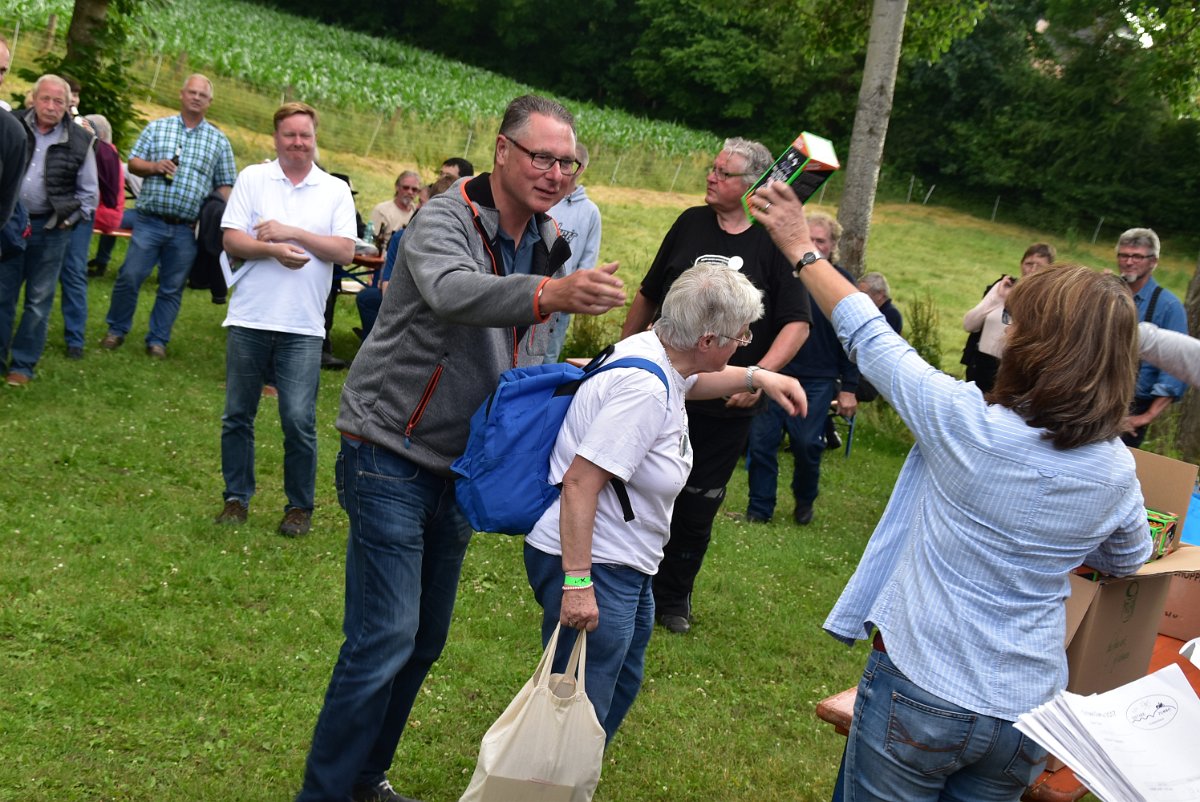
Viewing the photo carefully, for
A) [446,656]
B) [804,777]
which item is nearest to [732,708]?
[804,777]

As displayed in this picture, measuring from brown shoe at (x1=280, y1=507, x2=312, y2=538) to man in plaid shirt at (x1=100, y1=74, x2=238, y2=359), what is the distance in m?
4.21

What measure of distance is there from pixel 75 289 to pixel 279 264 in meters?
4.25

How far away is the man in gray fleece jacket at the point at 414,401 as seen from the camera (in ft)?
10.5

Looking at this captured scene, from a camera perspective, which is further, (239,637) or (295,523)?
(295,523)

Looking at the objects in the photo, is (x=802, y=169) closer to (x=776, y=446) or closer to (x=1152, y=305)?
(x=776, y=446)

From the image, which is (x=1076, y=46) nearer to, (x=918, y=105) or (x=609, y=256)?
(x=918, y=105)

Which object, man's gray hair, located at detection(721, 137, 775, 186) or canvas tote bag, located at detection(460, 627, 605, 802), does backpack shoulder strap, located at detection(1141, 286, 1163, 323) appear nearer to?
man's gray hair, located at detection(721, 137, 775, 186)

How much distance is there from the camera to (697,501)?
223 inches

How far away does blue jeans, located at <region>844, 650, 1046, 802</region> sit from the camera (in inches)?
101

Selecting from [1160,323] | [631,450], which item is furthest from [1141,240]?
[631,450]

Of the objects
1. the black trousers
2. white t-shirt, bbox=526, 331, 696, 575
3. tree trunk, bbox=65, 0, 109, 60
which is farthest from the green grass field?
tree trunk, bbox=65, 0, 109, 60

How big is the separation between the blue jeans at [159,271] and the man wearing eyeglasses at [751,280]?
5619 mm

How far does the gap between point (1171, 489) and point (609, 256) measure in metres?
17.6

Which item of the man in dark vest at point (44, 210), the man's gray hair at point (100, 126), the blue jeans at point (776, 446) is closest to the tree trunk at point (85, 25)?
the man's gray hair at point (100, 126)
